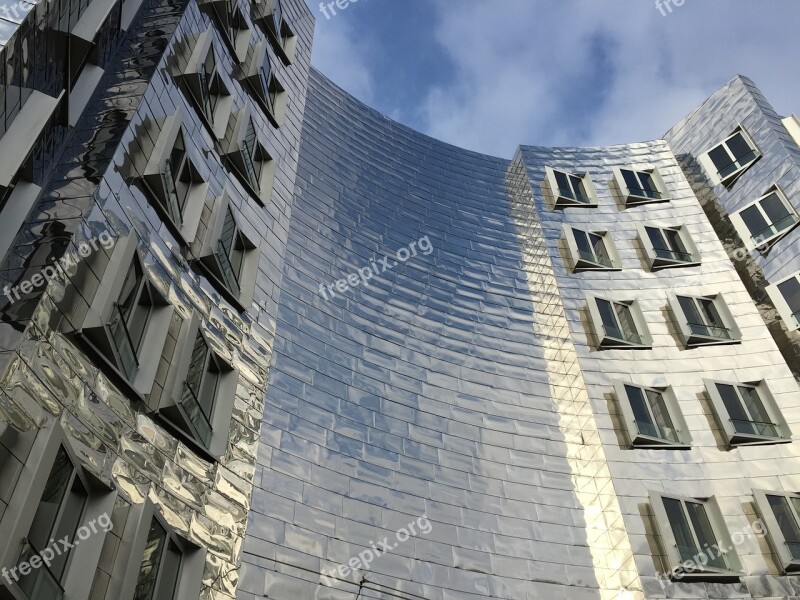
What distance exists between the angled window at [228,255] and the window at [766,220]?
18.3 meters

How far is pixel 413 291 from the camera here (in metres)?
23.6

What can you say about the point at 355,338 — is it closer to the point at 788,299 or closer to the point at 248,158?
the point at 248,158

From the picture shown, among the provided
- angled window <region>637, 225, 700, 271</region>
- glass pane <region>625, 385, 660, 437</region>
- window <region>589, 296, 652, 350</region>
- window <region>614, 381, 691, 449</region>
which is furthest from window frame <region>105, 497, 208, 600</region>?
angled window <region>637, 225, 700, 271</region>

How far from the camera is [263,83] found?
835 inches

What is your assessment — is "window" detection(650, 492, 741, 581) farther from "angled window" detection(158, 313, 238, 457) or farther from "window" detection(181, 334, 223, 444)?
"window" detection(181, 334, 223, 444)

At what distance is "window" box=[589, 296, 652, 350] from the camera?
2372cm

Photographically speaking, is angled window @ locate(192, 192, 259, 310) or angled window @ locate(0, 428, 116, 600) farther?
angled window @ locate(192, 192, 259, 310)

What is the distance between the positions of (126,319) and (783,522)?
1681 centimetres

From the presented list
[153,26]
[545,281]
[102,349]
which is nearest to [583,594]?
[545,281]

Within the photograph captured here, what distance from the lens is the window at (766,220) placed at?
26547 mm

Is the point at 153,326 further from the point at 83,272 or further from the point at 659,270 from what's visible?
the point at 659,270

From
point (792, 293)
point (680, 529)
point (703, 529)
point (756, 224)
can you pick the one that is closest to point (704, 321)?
point (792, 293)

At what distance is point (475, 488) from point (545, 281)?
920cm

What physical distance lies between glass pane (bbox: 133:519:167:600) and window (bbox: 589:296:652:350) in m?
15.6
